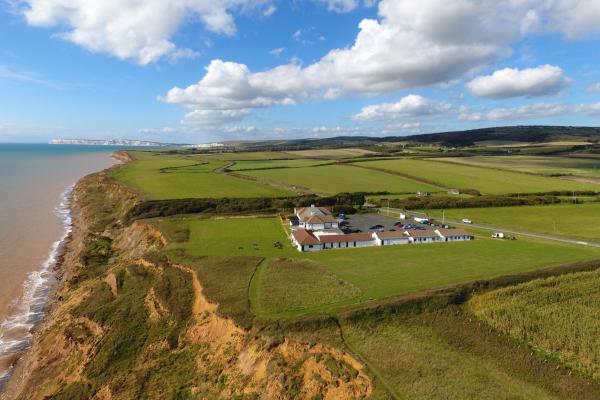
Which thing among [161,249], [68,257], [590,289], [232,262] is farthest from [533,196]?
[68,257]

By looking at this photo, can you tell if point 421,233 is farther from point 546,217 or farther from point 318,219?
point 546,217

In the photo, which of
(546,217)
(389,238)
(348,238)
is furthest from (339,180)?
(348,238)

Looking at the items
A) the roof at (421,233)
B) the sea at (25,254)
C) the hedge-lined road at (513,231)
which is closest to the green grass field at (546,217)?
the hedge-lined road at (513,231)

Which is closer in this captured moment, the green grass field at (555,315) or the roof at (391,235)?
the green grass field at (555,315)

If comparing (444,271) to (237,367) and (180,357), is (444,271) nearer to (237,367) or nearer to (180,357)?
(237,367)

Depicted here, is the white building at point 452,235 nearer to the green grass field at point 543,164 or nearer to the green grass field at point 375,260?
the green grass field at point 375,260

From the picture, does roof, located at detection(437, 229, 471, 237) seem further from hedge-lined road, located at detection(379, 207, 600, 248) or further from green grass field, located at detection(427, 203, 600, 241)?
green grass field, located at detection(427, 203, 600, 241)
